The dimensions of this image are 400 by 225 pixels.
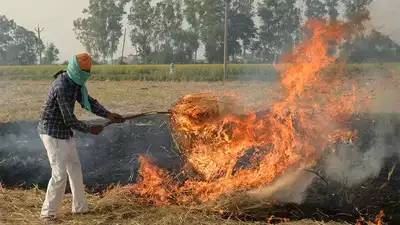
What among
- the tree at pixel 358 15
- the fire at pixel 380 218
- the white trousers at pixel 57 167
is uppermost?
the tree at pixel 358 15

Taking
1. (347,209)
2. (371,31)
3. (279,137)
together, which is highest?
(371,31)

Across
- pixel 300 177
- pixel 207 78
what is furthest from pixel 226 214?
pixel 207 78

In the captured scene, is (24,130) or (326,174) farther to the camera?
(24,130)

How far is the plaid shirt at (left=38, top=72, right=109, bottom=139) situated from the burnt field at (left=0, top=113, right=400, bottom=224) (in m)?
2.04

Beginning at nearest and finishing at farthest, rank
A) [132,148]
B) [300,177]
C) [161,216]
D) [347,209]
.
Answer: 1. [161,216]
2. [347,209]
3. [300,177]
4. [132,148]

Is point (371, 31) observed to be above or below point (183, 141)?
above

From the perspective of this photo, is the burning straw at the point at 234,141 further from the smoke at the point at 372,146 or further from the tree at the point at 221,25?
the tree at the point at 221,25

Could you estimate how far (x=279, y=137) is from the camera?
20.7 feet

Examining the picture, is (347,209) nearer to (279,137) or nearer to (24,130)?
(279,137)

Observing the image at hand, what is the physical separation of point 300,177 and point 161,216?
2.53m

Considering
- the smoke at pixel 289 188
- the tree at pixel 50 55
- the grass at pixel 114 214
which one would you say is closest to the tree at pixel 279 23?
the smoke at pixel 289 188

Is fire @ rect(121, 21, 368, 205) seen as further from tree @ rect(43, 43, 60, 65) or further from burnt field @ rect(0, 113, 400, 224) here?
tree @ rect(43, 43, 60, 65)

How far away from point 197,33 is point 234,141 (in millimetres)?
34703

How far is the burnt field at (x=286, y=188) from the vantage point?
5805 mm
